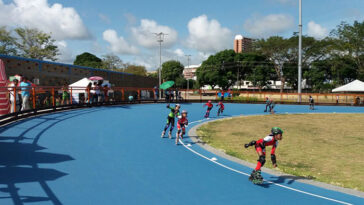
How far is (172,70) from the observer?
9906cm


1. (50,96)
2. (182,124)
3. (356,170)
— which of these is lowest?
(356,170)

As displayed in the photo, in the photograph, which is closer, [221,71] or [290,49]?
[290,49]

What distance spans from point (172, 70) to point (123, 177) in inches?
3710

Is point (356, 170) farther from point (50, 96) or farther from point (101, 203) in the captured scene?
point (50, 96)

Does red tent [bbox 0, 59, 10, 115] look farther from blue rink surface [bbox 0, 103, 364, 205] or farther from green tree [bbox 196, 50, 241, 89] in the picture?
green tree [bbox 196, 50, 241, 89]

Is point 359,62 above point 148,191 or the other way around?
above

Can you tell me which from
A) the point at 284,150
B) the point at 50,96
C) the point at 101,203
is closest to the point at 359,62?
the point at 284,150

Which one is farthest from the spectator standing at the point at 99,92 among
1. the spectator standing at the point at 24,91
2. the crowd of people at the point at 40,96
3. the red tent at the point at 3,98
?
the red tent at the point at 3,98

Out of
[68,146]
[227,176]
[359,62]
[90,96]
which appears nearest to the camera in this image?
[227,176]

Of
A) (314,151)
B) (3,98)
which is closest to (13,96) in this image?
(3,98)

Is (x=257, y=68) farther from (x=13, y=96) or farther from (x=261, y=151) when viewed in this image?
(x=261, y=151)

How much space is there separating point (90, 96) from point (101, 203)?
686 inches

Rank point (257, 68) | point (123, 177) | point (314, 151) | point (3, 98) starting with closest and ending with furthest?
point (123, 177)
point (314, 151)
point (3, 98)
point (257, 68)

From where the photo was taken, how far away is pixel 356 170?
7.02 meters
